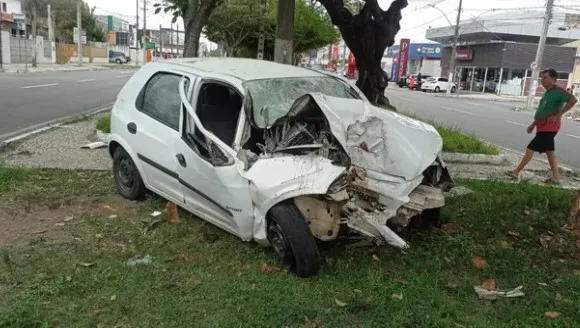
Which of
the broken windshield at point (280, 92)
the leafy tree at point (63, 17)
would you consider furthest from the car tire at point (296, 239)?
the leafy tree at point (63, 17)

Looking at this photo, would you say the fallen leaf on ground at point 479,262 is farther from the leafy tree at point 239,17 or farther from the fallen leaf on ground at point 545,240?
the leafy tree at point 239,17

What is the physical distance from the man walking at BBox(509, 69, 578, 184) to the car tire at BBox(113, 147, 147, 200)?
18.4 feet

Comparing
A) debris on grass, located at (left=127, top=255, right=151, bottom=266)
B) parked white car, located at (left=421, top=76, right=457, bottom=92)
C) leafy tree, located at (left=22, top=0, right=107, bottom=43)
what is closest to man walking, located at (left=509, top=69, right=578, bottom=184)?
debris on grass, located at (left=127, top=255, right=151, bottom=266)

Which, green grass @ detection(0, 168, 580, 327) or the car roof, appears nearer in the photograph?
green grass @ detection(0, 168, 580, 327)

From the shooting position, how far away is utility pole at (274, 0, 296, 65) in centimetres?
932

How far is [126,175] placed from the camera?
5836 mm

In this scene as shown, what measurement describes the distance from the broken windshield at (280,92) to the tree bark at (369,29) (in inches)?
228

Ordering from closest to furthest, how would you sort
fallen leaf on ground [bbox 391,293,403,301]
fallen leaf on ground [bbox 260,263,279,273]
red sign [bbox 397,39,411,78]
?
fallen leaf on ground [bbox 391,293,403,301] < fallen leaf on ground [bbox 260,263,279,273] < red sign [bbox 397,39,411,78]

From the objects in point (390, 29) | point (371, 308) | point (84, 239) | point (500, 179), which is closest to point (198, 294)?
point (371, 308)

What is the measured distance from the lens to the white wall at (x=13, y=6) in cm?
5938

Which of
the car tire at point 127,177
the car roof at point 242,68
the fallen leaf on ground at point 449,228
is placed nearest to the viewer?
the car roof at point 242,68

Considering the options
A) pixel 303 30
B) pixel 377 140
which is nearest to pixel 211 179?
pixel 377 140

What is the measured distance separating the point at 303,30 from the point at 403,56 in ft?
A: 100

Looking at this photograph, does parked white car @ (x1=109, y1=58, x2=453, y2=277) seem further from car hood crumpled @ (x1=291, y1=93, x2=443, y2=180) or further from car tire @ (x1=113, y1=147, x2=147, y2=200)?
car tire @ (x1=113, y1=147, x2=147, y2=200)
